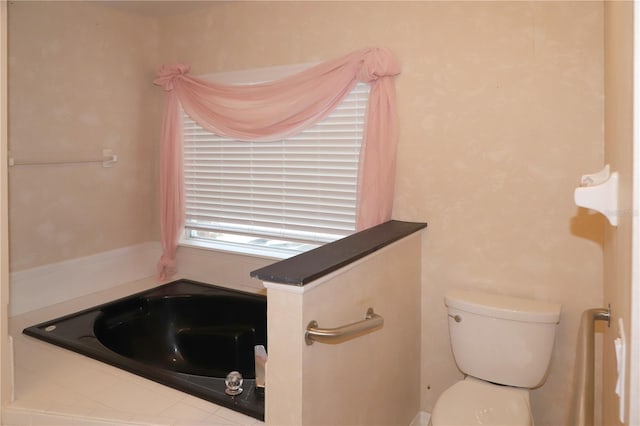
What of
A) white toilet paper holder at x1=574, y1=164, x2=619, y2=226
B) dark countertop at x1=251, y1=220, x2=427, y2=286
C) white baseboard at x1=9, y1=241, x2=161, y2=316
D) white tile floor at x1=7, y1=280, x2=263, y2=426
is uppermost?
white toilet paper holder at x1=574, y1=164, x2=619, y2=226

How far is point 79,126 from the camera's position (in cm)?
305

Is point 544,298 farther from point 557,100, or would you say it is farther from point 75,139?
point 75,139

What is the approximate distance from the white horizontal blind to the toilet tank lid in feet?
2.38

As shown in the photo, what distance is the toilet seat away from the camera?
199 centimetres

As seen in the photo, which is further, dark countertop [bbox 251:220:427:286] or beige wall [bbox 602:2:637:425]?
dark countertop [bbox 251:220:427:286]

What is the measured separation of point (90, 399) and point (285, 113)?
1.73 meters

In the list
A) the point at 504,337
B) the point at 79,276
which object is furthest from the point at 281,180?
the point at 504,337

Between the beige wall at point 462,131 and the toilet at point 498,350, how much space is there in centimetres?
18

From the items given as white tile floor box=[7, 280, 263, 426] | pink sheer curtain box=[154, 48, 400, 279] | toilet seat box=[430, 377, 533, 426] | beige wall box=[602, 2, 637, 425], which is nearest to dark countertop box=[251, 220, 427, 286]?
pink sheer curtain box=[154, 48, 400, 279]

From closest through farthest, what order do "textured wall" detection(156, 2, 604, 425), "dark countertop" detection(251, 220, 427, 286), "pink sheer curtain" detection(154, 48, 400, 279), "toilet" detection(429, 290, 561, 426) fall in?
"dark countertop" detection(251, 220, 427, 286) → "toilet" detection(429, 290, 561, 426) → "textured wall" detection(156, 2, 604, 425) → "pink sheer curtain" detection(154, 48, 400, 279)

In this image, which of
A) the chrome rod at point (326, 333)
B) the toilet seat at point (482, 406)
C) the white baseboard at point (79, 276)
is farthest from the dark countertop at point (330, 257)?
the white baseboard at point (79, 276)

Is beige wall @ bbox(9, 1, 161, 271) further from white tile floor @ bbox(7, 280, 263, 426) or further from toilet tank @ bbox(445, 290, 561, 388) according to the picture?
toilet tank @ bbox(445, 290, 561, 388)

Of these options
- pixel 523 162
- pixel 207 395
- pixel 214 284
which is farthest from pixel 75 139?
pixel 523 162

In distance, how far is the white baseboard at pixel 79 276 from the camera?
280 centimetres
